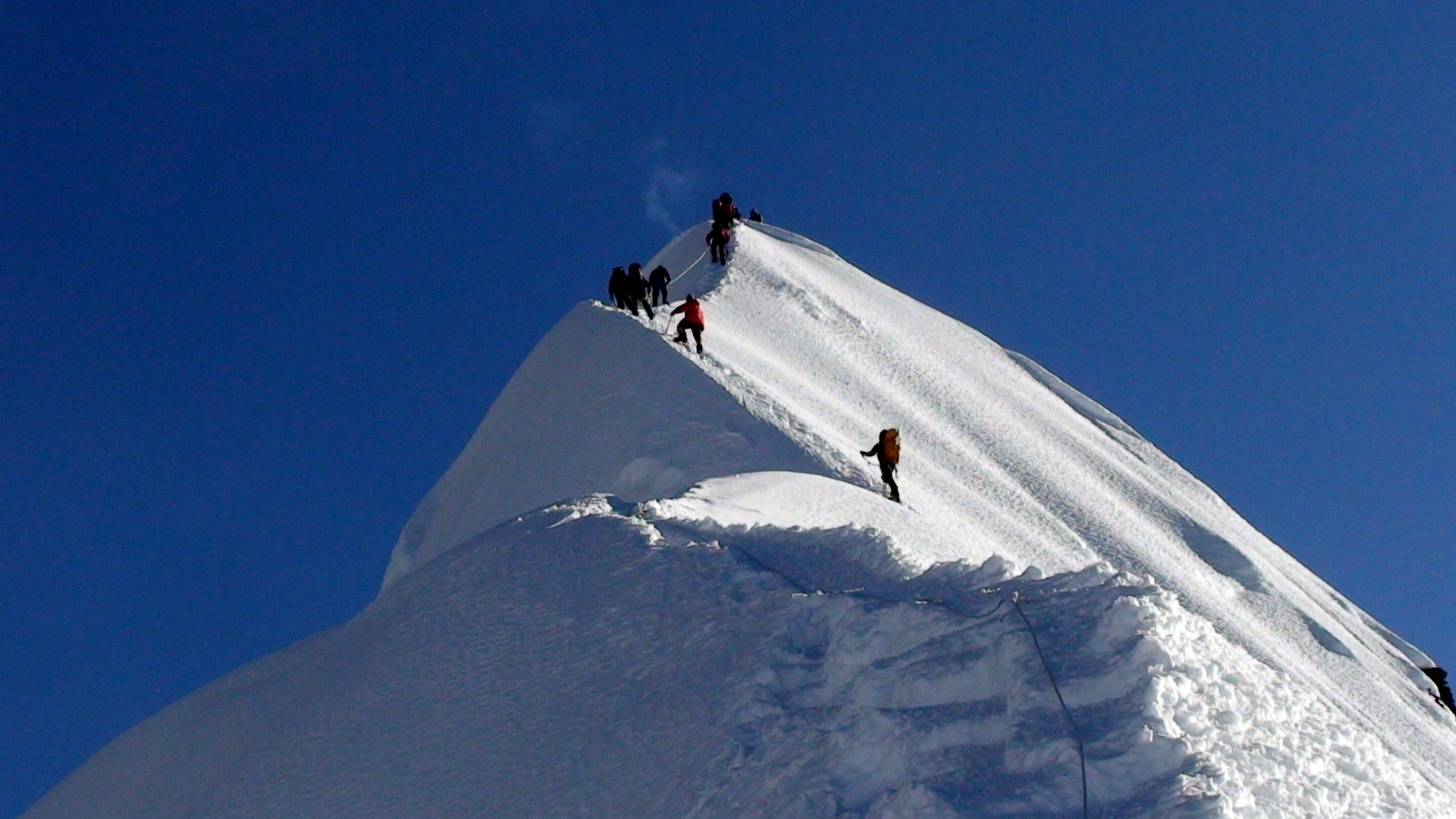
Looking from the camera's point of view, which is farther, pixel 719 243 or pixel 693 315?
pixel 719 243

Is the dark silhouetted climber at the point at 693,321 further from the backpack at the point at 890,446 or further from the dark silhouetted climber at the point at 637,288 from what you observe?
the backpack at the point at 890,446

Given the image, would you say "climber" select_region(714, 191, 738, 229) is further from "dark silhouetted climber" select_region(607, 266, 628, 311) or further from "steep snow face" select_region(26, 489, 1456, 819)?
"steep snow face" select_region(26, 489, 1456, 819)

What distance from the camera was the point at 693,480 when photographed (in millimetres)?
14547

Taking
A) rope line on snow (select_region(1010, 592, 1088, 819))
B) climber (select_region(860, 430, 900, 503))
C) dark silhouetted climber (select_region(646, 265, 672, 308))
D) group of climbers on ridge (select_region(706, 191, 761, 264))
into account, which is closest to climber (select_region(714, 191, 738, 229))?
group of climbers on ridge (select_region(706, 191, 761, 264))

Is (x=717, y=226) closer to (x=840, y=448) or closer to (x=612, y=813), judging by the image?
(x=840, y=448)

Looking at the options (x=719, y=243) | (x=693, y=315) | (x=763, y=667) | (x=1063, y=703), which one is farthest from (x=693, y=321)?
(x=1063, y=703)

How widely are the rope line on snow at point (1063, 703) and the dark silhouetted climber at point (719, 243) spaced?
19859 mm

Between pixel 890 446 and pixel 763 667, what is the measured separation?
7.85m

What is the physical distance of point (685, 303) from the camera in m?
20.1

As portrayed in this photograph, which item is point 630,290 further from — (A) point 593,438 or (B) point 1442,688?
(B) point 1442,688

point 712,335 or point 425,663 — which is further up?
point 712,335

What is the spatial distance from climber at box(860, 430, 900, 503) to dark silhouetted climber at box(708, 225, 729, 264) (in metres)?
12.3

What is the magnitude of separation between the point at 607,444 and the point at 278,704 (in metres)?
6.65

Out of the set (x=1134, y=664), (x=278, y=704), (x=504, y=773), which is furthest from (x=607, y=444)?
(x=1134, y=664)
